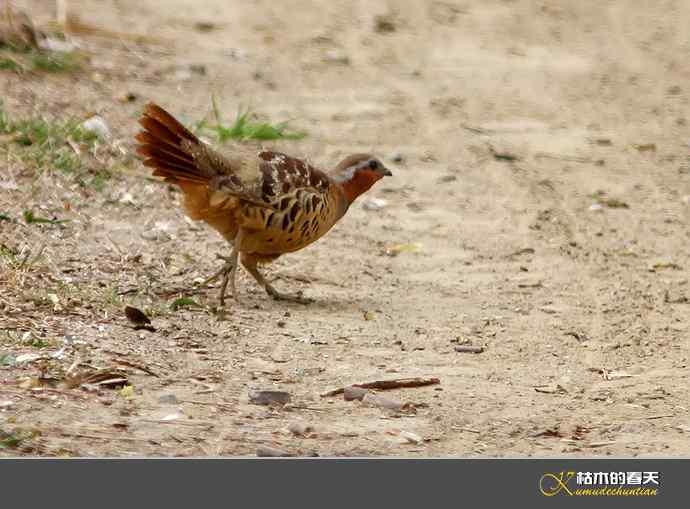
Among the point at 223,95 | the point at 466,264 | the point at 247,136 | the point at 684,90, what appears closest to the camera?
the point at 466,264

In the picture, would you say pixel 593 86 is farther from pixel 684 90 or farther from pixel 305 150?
pixel 305 150

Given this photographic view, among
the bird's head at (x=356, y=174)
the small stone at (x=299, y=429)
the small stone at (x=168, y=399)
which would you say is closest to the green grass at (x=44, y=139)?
the bird's head at (x=356, y=174)

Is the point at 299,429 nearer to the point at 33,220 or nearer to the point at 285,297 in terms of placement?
the point at 285,297

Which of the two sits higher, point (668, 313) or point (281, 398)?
point (668, 313)

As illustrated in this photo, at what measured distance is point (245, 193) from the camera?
6.34 metres

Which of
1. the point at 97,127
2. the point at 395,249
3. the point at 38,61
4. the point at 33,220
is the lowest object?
the point at 33,220

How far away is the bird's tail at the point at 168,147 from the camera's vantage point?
19.9 ft

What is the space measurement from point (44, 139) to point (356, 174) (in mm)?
1916

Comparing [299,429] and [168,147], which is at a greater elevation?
[168,147]

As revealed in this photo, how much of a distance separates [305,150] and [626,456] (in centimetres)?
468

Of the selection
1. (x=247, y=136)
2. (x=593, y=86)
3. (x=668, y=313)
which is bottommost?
(x=668, y=313)

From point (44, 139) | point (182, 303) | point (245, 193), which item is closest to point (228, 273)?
point (182, 303)

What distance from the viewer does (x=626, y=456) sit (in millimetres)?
4852

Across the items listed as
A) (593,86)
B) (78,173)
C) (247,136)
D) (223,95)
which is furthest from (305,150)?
(593,86)
